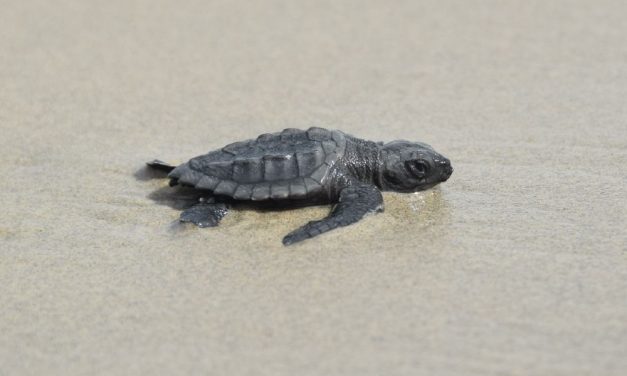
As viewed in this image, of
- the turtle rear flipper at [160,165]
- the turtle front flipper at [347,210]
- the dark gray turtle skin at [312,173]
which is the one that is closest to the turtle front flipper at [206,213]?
the dark gray turtle skin at [312,173]

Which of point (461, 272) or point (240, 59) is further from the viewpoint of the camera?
point (240, 59)

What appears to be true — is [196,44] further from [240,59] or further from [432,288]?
[432,288]

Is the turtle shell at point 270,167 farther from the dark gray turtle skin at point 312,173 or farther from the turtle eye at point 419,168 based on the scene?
the turtle eye at point 419,168

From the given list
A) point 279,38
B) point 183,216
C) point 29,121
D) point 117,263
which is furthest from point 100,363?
point 279,38

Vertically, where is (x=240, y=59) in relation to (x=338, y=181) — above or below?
above

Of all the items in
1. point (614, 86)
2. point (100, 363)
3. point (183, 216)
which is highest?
point (614, 86)
